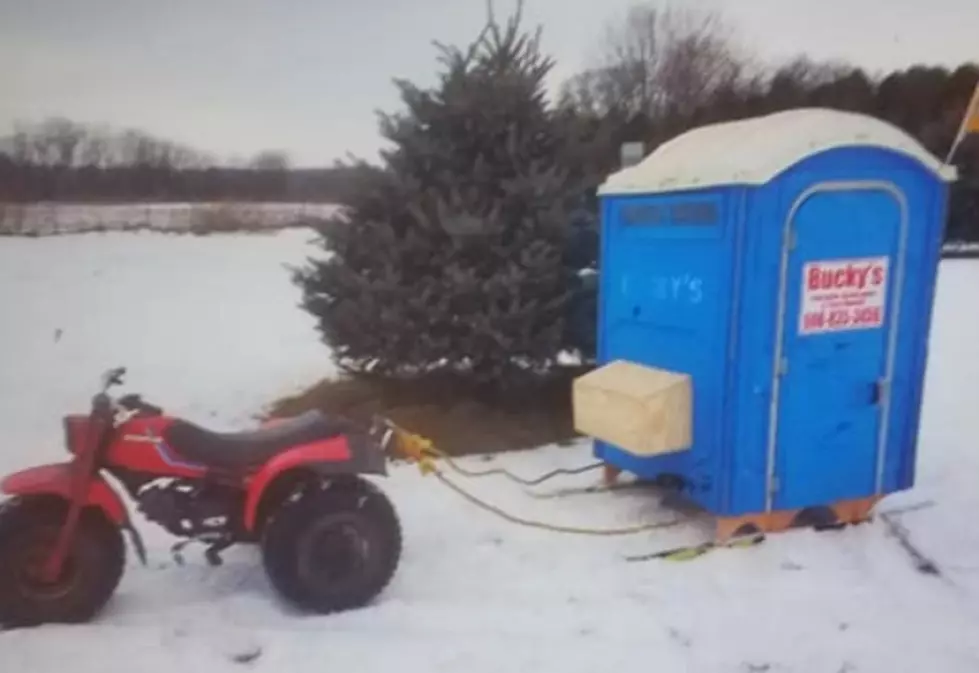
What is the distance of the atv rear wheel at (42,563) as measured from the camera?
1970 mm

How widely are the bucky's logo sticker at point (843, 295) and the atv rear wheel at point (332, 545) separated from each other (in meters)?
1.33

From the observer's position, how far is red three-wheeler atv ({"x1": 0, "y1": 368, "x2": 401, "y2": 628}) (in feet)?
6.51

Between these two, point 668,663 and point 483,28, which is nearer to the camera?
point 668,663

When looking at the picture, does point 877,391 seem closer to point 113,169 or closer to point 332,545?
point 332,545

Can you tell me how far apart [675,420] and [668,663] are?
2.64 ft

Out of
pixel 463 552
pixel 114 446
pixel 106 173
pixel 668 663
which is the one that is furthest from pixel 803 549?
pixel 106 173

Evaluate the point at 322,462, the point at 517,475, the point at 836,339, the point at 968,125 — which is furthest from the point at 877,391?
the point at 322,462

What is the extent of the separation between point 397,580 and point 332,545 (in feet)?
0.94

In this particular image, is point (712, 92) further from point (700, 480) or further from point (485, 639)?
point (485, 639)

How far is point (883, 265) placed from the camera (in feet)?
8.43

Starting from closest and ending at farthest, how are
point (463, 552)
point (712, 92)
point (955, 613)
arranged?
point (955, 613)
point (463, 552)
point (712, 92)

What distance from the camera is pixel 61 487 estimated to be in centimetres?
198

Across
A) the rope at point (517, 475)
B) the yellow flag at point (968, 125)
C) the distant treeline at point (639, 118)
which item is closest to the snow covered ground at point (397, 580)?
the distant treeline at point (639, 118)

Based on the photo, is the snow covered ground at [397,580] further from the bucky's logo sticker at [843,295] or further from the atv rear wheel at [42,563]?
the bucky's logo sticker at [843,295]
